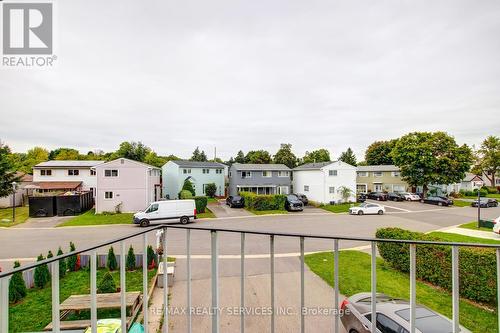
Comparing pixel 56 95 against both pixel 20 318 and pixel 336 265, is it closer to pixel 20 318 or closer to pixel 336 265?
pixel 20 318

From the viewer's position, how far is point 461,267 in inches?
284

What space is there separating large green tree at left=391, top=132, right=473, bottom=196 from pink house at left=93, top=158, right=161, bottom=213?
34.9 metres

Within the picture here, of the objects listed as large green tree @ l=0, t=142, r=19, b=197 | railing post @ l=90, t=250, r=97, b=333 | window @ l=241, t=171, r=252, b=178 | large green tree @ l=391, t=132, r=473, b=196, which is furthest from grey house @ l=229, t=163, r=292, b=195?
railing post @ l=90, t=250, r=97, b=333

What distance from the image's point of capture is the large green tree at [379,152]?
5332 cm

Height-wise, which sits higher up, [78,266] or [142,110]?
[142,110]

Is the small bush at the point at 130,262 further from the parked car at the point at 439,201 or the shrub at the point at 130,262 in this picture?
the parked car at the point at 439,201

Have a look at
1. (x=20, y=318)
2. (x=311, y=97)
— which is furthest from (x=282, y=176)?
(x=20, y=318)

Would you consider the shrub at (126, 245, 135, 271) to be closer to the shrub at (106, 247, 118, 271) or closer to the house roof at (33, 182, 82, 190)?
the shrub at (106, 247, 118, 271)

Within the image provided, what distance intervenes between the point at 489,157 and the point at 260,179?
50889 millimetres

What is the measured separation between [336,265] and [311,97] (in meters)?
21.8

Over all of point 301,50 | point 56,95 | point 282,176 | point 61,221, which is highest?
point 301,50

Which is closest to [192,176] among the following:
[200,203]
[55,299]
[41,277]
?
[200,203]

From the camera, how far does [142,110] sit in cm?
2178

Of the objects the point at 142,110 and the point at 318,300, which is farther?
the point at 142,110
